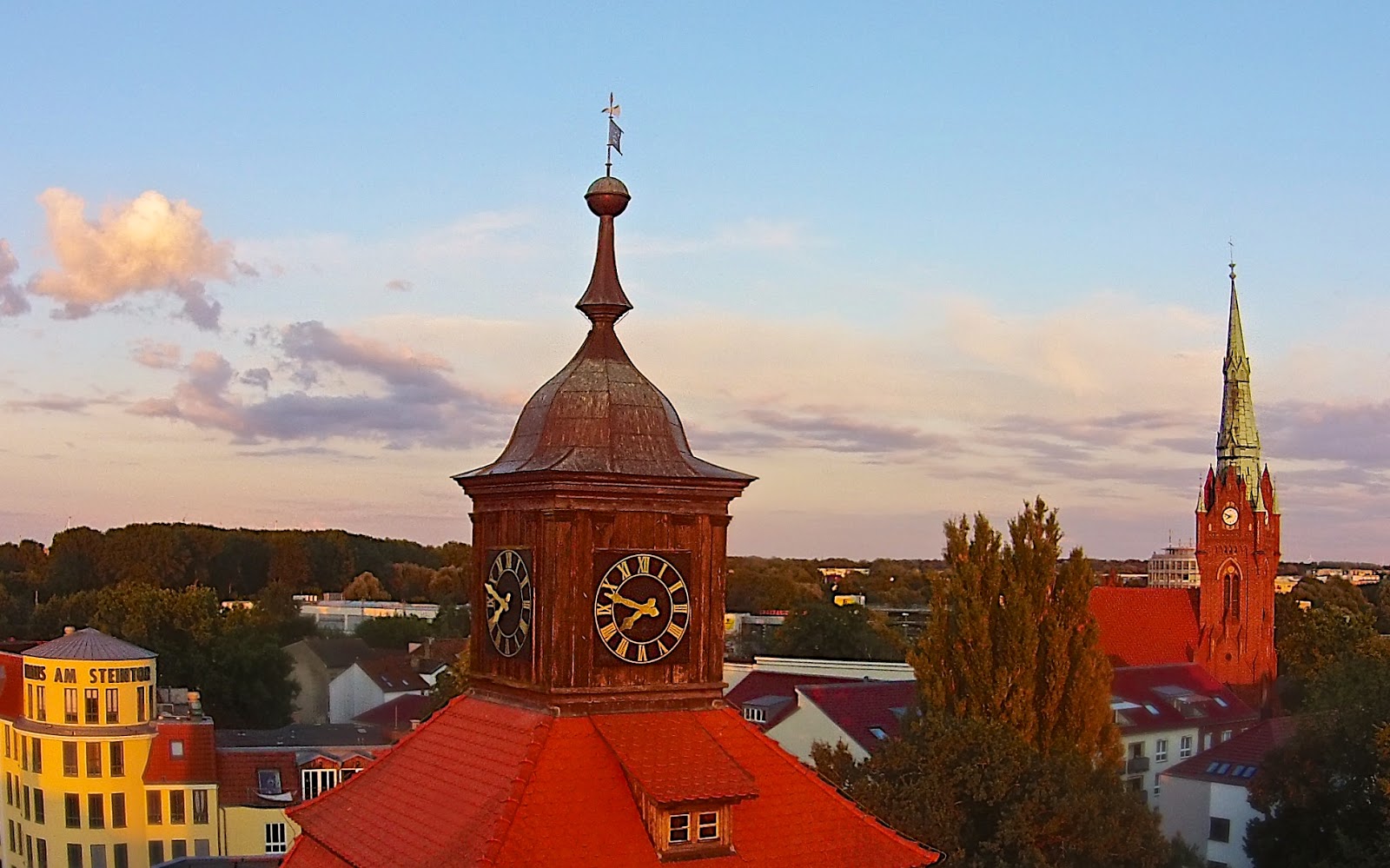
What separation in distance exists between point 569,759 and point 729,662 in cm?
6594

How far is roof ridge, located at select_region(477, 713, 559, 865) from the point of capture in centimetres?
1662

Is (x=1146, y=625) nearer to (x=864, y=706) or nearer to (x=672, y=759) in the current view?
(x=864, y=706)

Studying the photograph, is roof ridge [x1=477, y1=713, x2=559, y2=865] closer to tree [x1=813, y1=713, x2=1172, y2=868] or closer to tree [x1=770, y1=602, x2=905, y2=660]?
tree [x1=813, y1=713, x2=1172, y2=868]

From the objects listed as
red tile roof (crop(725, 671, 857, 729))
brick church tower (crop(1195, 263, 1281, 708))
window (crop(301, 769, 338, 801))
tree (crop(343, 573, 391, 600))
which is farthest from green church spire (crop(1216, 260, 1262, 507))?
tree (crop(343, 573, 391, 600))

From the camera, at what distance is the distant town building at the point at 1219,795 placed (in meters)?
48.0

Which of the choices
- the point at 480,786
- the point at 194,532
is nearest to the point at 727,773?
the point at 480,786

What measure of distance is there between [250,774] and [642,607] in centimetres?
4371

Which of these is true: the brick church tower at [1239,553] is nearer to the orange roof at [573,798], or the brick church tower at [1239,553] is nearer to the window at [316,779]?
the window at [316,779]

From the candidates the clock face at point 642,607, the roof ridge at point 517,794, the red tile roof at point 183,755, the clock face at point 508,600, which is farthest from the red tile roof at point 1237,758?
the red tile roof at point 183,755

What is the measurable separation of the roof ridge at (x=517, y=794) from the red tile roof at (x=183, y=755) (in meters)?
43.6

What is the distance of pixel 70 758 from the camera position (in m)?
57.2

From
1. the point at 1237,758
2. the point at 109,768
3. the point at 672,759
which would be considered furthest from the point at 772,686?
the point at 672,759

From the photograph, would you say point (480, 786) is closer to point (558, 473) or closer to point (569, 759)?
point (569, 759)

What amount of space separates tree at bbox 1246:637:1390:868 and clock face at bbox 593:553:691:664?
24.7 metres
